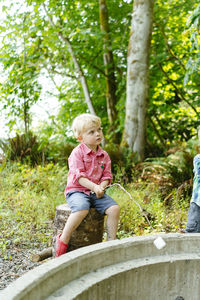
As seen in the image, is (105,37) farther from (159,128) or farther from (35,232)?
(35,232)

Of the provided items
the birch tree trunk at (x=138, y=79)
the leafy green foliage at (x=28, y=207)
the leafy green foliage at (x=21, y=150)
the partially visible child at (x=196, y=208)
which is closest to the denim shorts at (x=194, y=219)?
the partially visible child at (x=196, y=208)

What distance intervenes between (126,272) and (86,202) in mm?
916

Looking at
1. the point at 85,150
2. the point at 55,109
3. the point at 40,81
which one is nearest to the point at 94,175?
the point at 85,150

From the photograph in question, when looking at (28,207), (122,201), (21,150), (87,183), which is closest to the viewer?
(87,183)

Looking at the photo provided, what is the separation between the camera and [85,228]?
244 centimetres

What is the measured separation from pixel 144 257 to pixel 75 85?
21.8 ft

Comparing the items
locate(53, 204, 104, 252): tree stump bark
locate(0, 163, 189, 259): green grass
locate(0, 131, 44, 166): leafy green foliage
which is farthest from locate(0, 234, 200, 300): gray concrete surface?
locate(0, 131, 44, 166): leafy green foliage

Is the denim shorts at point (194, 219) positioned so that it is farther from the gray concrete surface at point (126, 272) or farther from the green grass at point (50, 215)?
the gray concrete surface at point (126, 272)

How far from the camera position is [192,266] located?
63.8 inches

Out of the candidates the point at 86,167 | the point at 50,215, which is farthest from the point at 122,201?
the point at 86,167

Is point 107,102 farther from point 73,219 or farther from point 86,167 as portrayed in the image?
point 73,219

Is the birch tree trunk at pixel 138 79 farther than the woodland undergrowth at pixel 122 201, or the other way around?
the birch tree trunk at pixel 138 79

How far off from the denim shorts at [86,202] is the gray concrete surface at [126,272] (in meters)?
0.78

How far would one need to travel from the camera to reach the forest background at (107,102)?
3.85 metres
